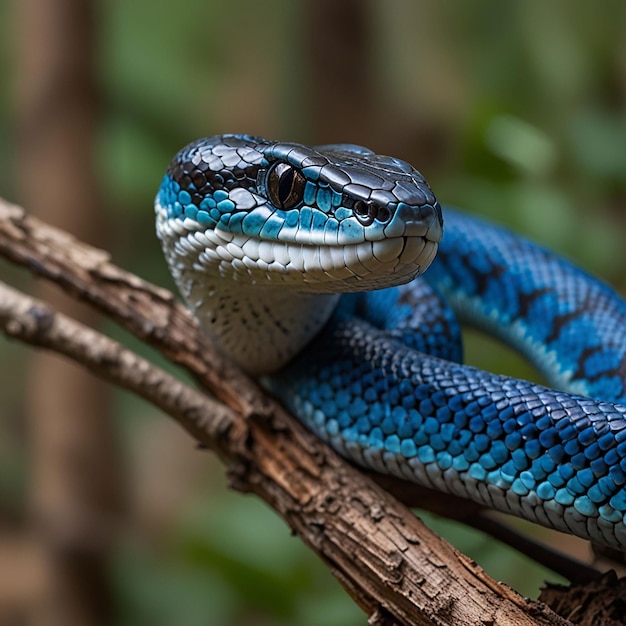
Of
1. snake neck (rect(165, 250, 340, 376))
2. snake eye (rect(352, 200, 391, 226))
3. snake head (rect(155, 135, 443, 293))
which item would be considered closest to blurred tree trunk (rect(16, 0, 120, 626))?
snake neck (rect(165, 250, 340, 376))

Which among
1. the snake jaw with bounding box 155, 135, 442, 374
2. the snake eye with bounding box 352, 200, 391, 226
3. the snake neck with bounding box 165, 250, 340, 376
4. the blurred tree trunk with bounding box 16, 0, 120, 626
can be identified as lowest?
the blurred tree trunk with bounding box 16, 0, 120, 626

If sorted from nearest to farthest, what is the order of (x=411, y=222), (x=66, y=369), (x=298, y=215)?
(x=411, y=222), (x=298, y=215), (x=66, y=369)

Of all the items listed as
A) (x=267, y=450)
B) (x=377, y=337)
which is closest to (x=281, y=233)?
(x=377, y=337)

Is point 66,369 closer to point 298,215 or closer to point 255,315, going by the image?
point 255,315

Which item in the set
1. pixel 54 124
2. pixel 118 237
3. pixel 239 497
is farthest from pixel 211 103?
pixel 239 497

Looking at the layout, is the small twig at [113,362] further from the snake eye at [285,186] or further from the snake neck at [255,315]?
the snake eye at [285,186]

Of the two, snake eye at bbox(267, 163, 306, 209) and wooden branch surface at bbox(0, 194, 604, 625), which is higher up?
snake eye at bbox(267, 163, 306, 209)

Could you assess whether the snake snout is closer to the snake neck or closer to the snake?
the snake

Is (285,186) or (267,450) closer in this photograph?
(285,186)
